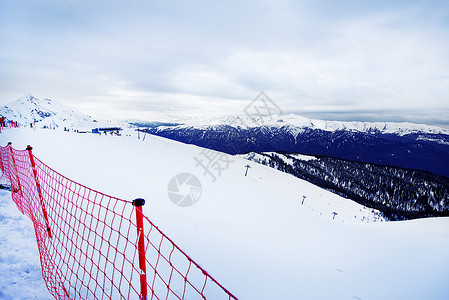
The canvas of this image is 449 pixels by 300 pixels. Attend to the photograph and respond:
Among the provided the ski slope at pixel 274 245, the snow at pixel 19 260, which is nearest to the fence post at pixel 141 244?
the snow at pixel 19 260

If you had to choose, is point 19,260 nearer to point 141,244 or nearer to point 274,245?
point 141,244

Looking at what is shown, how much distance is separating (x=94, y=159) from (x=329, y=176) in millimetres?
146328

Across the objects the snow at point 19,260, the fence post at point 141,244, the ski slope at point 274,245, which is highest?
the fence post at point 141,244

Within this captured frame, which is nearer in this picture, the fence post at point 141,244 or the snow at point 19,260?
the fence post at point 141,244

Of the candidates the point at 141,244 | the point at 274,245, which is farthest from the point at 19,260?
the point at 274,245

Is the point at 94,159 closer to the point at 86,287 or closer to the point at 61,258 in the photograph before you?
the point at 61,258

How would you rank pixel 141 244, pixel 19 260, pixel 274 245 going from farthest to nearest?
pixel 274 245
pixel 19 260
pixel 141 244

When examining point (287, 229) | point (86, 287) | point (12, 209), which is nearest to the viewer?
point (86, 287)

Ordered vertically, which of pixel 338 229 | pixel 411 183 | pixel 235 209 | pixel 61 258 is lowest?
pixel 411 183

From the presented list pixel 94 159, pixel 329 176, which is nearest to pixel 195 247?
pixel 94 159

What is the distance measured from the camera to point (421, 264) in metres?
7.21

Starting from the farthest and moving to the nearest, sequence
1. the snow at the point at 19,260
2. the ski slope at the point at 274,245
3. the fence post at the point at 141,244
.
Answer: the ski slope at the point at 274,245
the snow at the point at 19,260
the fence post at the point at 141,244

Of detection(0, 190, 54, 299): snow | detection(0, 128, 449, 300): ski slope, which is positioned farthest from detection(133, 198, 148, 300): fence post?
detection(0, 128, 449, 300): ski slope

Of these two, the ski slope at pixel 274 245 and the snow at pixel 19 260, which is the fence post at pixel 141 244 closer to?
the snow at pixel 19 260
